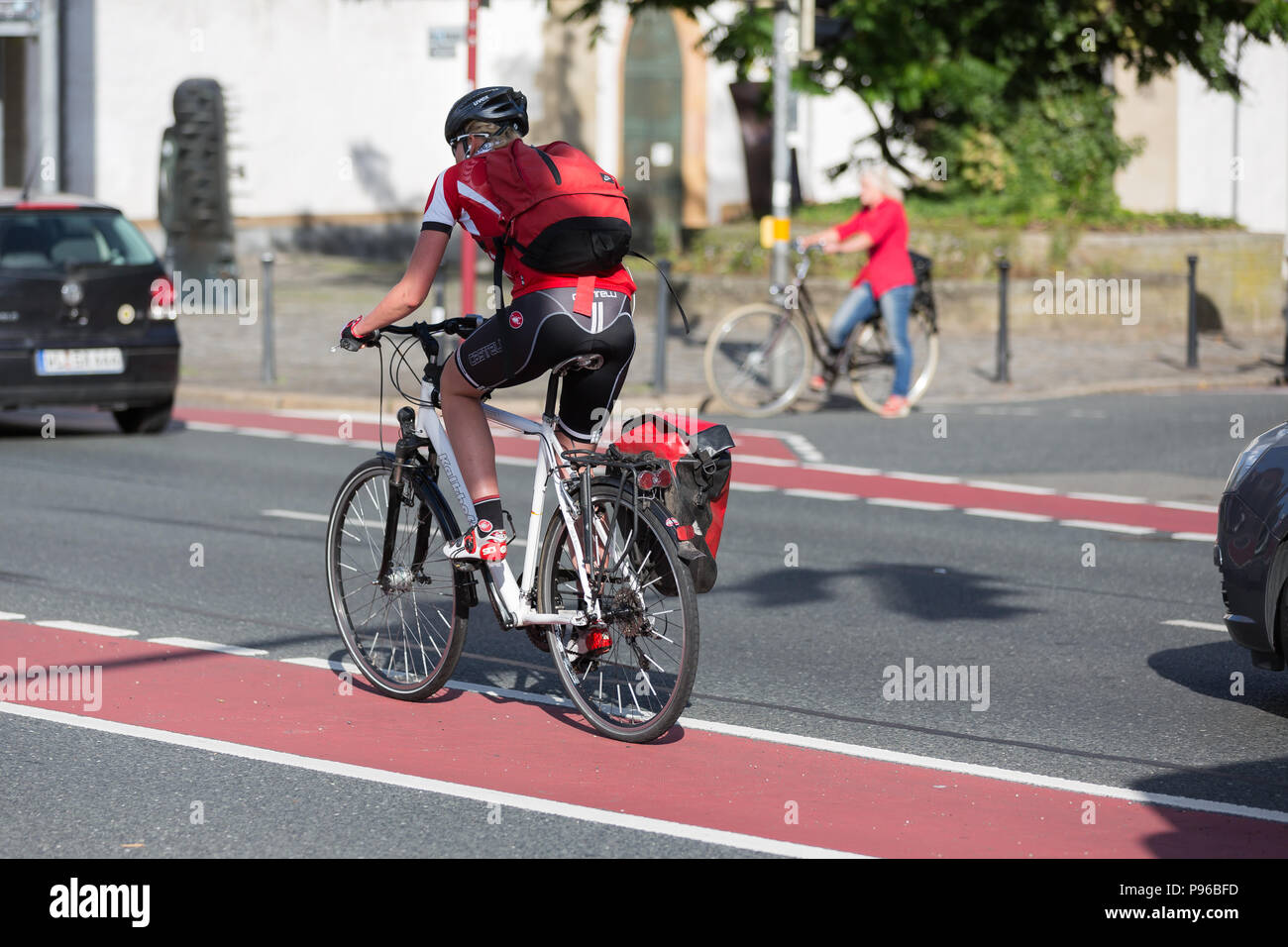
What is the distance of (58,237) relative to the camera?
45.2 feet

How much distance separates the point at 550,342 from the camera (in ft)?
19.5

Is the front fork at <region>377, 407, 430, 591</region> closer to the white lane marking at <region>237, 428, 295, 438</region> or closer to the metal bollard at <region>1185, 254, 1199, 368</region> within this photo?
the white lane marking at <region>237, 428, 295, 438</region>

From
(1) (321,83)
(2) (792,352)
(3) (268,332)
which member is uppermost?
(1) (321,83)

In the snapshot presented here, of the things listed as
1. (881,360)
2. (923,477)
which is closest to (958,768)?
(923,477)

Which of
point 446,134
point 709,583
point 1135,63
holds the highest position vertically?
point 1135,63

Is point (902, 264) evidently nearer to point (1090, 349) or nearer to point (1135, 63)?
point (1090, 349)

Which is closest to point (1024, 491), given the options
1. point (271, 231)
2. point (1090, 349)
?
point (1090, 349)

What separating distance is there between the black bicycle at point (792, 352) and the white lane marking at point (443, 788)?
32.6 ft

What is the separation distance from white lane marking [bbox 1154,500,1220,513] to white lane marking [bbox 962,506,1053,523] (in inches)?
38.7

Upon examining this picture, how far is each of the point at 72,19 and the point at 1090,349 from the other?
17.8m

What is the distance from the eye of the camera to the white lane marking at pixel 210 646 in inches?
293

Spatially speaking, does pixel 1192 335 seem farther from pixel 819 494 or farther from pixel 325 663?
pixel 325 663

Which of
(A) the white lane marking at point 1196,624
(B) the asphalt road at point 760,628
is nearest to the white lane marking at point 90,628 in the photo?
(B) the asphalt road at point 760,628

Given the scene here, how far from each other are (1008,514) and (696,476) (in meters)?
5.83
